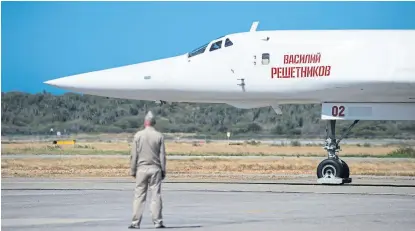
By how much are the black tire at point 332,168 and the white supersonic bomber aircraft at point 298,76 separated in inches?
0.9

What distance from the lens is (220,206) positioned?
18.8 metres

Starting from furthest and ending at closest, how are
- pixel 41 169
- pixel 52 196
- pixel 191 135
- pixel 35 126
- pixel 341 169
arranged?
1. pixel 35 126
2. pixel 191 135
3. pixel 41 169
4. pixel 341 169
5. pixel 52 196

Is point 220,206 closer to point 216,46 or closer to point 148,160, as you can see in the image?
point 148,160

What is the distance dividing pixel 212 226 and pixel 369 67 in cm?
1032

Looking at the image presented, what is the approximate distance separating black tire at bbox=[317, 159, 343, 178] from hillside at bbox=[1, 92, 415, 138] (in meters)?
56.4

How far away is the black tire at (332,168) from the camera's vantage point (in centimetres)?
2533

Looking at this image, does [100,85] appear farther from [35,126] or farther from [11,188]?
[35,126]

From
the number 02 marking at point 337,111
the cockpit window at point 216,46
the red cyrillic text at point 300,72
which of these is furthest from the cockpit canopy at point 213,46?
the number 02 marking at point 337,111

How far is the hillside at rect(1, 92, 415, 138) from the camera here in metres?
89.4

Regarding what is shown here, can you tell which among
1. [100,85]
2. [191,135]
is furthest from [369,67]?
[191,135]

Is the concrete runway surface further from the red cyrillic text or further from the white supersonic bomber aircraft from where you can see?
the red cyrillic text

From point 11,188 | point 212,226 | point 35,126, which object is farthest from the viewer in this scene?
point 35,126

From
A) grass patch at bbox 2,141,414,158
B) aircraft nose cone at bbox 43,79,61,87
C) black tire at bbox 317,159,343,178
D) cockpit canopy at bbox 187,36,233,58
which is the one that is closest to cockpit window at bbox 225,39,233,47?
cockpit canopy at bbox 187,36,233,58

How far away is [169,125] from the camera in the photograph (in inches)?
3674
